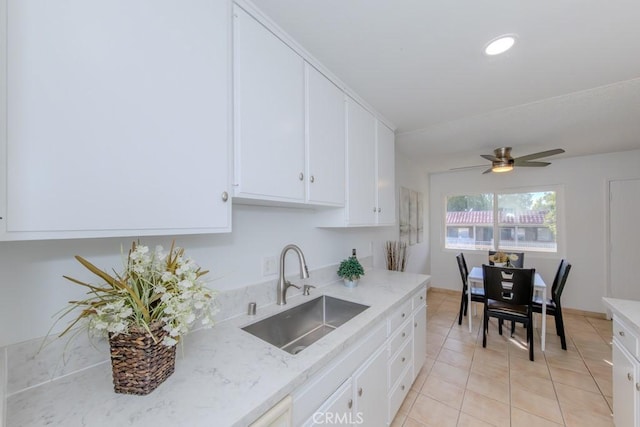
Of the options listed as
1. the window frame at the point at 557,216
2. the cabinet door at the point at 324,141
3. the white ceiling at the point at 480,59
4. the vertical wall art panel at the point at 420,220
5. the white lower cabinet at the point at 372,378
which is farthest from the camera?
the vertical wall art panel at the point at 420,220

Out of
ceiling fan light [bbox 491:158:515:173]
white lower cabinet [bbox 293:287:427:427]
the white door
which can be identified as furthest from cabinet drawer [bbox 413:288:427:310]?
the white door

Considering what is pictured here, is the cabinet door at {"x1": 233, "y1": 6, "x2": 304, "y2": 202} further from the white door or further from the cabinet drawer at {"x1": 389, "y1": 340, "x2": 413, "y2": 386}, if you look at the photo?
the white door

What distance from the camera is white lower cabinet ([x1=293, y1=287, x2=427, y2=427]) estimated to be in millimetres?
943

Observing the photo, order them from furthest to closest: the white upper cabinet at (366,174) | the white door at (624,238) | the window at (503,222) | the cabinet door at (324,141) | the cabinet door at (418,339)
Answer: the window at (503,222) < the white door at (624,238) < the cabinet door at (418,339) < the white upper cabinet at (366,174) < the cabinet door at (324,141)

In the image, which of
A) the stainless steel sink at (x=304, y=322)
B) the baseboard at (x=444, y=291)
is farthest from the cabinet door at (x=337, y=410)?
the baseboard at (x=444, y=291)

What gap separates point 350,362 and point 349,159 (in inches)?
47.3

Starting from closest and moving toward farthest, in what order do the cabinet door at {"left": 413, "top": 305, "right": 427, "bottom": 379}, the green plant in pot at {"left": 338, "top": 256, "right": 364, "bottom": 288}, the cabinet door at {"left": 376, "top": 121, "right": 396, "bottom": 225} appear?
the green plant in pot at {"left": 338, "top": 256, "right": 364, "bottom": 288} < the cabinet door at {"left": 413, "top": 305, "right": 427, "bottom": 379} < the cabinet door at {"left": 376, "top": 121, "right": 396, "bottom": 225}

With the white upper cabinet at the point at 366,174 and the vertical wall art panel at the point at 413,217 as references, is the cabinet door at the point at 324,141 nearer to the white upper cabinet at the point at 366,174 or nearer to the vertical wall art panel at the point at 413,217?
the white upper cabinet at the point at 366,174

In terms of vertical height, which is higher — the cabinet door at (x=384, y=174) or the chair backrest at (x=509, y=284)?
the cabinet door at (x=384, y=174)

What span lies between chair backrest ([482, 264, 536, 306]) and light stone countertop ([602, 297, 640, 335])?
87 cm

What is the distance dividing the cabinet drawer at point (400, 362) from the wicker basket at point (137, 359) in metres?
1.33

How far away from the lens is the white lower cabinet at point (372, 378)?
0.94 m

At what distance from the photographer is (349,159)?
172cm

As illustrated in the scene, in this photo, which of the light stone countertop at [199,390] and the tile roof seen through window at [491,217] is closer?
the light stone countertop at [199,390]
